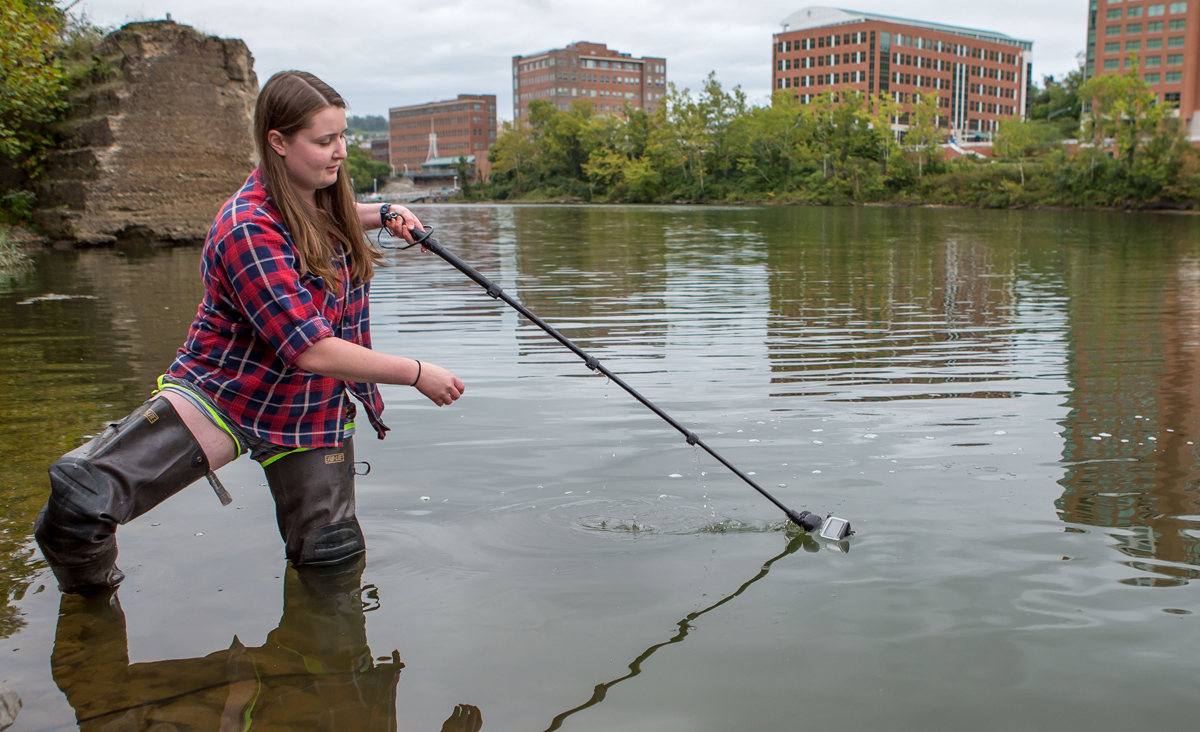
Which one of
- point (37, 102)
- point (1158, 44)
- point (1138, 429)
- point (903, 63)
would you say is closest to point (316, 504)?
point (1138, 429)

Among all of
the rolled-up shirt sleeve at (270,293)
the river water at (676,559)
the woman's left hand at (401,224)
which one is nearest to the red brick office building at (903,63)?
the river water at (676,559)

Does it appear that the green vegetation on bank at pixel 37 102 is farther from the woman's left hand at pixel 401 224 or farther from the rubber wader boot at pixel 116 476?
the rubber wader boot at pixel 116 476

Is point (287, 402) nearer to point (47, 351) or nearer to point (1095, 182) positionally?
point (47, 351)

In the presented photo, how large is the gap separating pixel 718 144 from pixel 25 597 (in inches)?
4023

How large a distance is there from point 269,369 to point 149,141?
23.5 m

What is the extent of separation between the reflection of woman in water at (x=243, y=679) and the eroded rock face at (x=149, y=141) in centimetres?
2218

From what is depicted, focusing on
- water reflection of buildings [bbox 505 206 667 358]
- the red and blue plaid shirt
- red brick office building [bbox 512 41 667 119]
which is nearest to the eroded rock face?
water reflection of buildings [bbox 505 206 667 358]

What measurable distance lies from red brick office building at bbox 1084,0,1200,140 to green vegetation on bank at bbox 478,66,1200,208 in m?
9.77

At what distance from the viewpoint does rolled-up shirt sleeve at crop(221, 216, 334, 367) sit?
2869 mm

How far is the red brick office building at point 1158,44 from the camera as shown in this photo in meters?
104

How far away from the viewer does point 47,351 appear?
8.62 m

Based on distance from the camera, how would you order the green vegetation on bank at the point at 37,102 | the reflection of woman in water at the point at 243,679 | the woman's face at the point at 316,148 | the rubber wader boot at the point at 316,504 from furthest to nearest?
the green vegetation on bank at the point at 37,102, the rubber wader boot at the point at 316,504, the woman's face at the point at 316,148, the reflection of woman in water at the point at 243,679

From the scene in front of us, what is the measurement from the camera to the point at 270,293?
287 centimetres

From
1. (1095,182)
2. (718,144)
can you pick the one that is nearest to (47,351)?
(1095,182)
